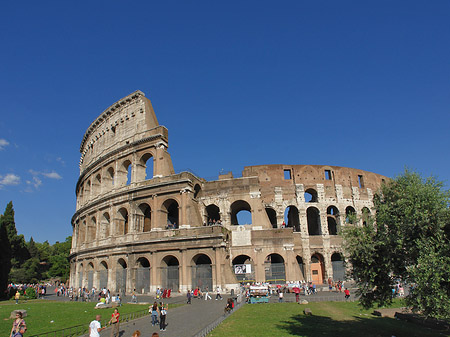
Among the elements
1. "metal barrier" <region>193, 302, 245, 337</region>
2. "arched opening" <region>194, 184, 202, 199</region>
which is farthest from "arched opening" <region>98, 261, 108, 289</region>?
"metal barrier" <region>193, 302, 245, 337</region>

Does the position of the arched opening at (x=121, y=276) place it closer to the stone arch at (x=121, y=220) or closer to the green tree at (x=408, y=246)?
the stone arch at (x=121, y=220)

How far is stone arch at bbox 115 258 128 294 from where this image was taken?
28.4 metres

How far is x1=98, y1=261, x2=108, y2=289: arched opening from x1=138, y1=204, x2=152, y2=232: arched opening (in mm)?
5563

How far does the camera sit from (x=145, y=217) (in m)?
31.3

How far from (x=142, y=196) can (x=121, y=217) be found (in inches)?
172

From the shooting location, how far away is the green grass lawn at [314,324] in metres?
11.5

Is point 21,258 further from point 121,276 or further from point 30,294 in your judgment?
point 121,276

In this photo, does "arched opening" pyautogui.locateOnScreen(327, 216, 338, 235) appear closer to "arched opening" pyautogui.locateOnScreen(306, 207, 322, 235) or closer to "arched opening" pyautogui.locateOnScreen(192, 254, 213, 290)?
"arched opening" pyautogui.locateOnScreen(306, 207, 322, 235)

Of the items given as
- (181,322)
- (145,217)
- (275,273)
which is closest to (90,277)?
(145,217)

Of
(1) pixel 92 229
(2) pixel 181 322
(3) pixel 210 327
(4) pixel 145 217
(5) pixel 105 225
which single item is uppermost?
A: (4) pixel 145 217

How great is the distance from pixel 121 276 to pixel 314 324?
21.1 meters

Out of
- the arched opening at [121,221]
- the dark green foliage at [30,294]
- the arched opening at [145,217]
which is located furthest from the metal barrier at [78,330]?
the dark green foliage at [30,294]

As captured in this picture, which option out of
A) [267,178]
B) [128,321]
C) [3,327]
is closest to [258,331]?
[128,321]

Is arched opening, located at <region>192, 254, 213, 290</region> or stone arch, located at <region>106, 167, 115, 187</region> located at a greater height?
stone arch, located at <region>106, 167, 115, 187</region>
